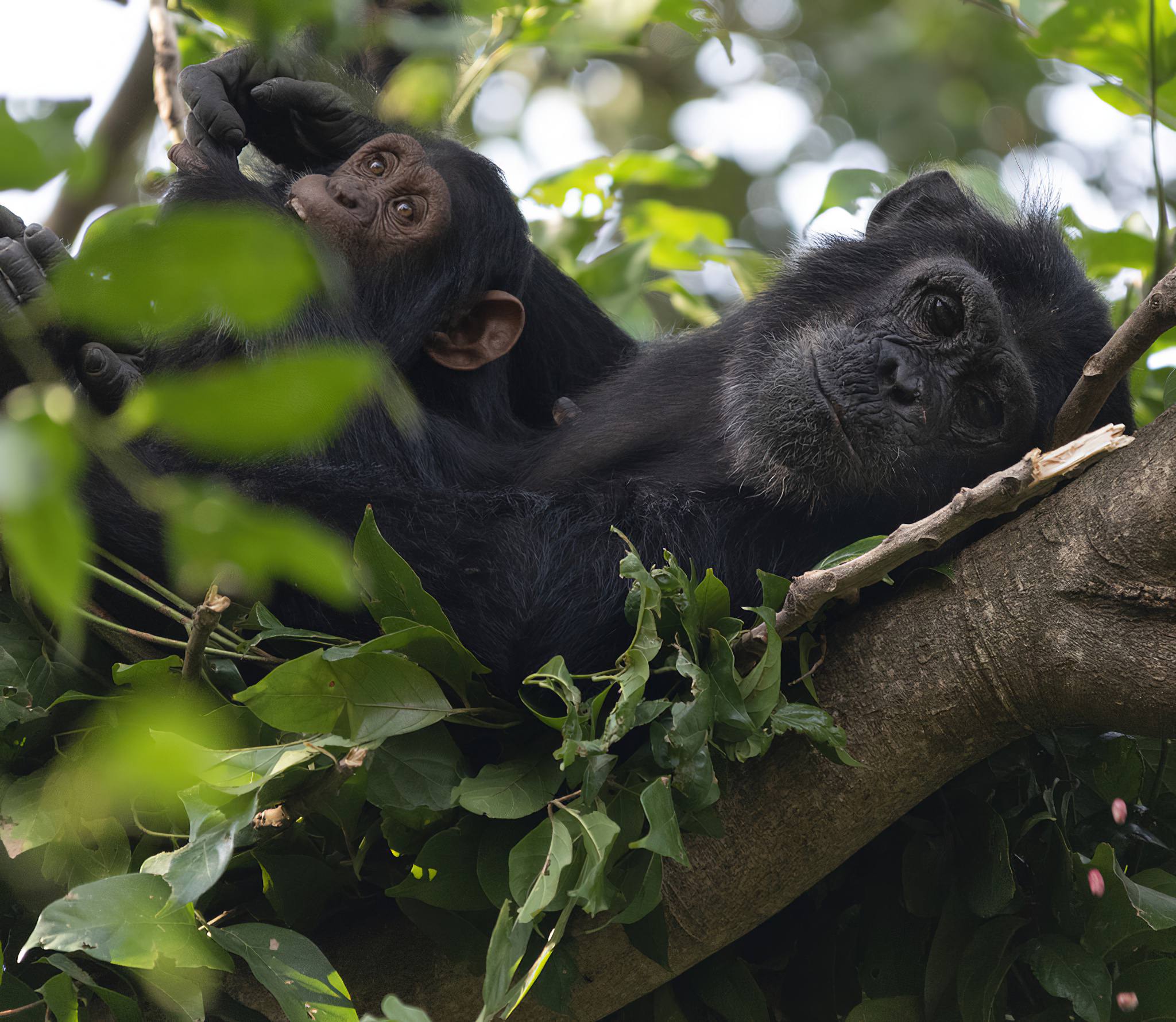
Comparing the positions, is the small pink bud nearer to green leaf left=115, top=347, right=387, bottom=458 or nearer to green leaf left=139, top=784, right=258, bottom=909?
green leaf left=139, top=784, right=258, bottom=909

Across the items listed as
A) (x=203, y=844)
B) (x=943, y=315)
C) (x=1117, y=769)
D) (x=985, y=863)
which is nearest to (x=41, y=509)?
(x=203, y=844)

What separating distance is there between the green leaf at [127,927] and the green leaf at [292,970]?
0.03 meters

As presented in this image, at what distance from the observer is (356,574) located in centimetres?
188

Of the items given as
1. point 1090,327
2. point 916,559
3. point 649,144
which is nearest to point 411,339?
point 916,559

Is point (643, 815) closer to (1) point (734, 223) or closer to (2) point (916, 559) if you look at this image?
(2) point (916, 559)

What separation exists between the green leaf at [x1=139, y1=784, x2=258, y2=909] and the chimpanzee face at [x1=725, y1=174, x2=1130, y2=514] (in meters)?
1.24

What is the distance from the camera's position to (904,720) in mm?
1872

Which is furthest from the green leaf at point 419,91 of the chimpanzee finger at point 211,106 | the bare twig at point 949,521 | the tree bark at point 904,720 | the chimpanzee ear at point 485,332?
the tree bark at point 904,720

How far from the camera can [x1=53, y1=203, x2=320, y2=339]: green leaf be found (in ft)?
1.84

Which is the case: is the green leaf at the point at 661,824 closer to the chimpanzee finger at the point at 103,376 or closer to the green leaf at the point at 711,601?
the green leaf at the point at 711,601

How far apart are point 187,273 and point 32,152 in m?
0.08

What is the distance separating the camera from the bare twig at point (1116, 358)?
6.00 ft


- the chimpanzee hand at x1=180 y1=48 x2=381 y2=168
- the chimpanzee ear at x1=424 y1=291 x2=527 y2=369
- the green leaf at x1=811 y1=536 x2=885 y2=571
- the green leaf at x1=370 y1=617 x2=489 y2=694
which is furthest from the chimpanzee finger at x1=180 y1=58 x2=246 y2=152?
the green leaf at x1=811 y1=536 x2=885 y2=571

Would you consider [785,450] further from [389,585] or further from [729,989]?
[729,989]
